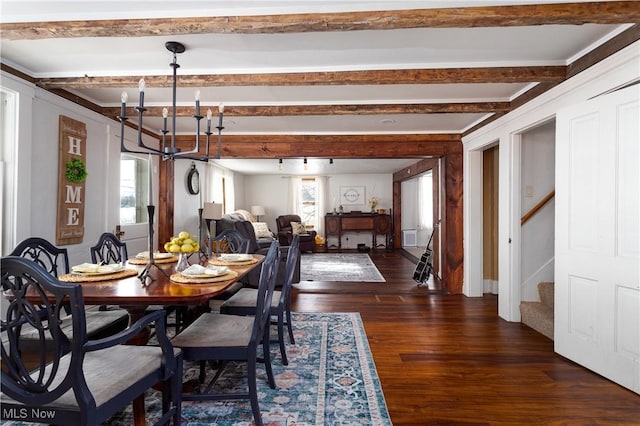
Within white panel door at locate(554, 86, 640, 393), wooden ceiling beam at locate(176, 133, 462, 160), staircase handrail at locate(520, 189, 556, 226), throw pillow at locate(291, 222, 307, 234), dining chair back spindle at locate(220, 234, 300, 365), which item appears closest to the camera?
white panel door at locate(554, 86, 640, 393)

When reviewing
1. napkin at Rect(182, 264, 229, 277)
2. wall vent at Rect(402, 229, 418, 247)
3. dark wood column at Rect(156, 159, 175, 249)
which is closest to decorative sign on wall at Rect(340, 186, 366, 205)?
wall vent at Rect(402, 229, 418, 247)

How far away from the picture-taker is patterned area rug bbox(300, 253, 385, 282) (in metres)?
5.57

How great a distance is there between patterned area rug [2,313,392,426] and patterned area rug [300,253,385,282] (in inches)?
102

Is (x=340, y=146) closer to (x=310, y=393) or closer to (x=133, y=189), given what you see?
(x=133, y=189)

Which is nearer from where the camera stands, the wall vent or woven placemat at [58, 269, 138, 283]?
woven placemat at [58, 269, 138, 283]

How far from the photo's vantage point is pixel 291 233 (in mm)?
8258

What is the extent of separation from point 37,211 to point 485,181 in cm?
503

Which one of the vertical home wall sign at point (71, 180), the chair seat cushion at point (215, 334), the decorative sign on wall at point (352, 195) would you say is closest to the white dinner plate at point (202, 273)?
the chair seat cushion at point (215, 334)

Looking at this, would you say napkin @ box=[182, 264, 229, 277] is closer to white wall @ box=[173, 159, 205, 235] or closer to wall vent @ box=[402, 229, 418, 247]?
white wall @ box=[173, 159, 205, 235]

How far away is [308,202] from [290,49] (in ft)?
23.5

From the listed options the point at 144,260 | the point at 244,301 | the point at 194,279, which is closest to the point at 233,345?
the point at 194,279

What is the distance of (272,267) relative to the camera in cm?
196

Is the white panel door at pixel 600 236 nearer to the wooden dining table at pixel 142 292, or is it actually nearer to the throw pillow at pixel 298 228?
the wooden dining table at pixel 142 292

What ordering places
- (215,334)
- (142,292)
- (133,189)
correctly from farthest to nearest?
(133,189) → (215,334) → (142,292)
